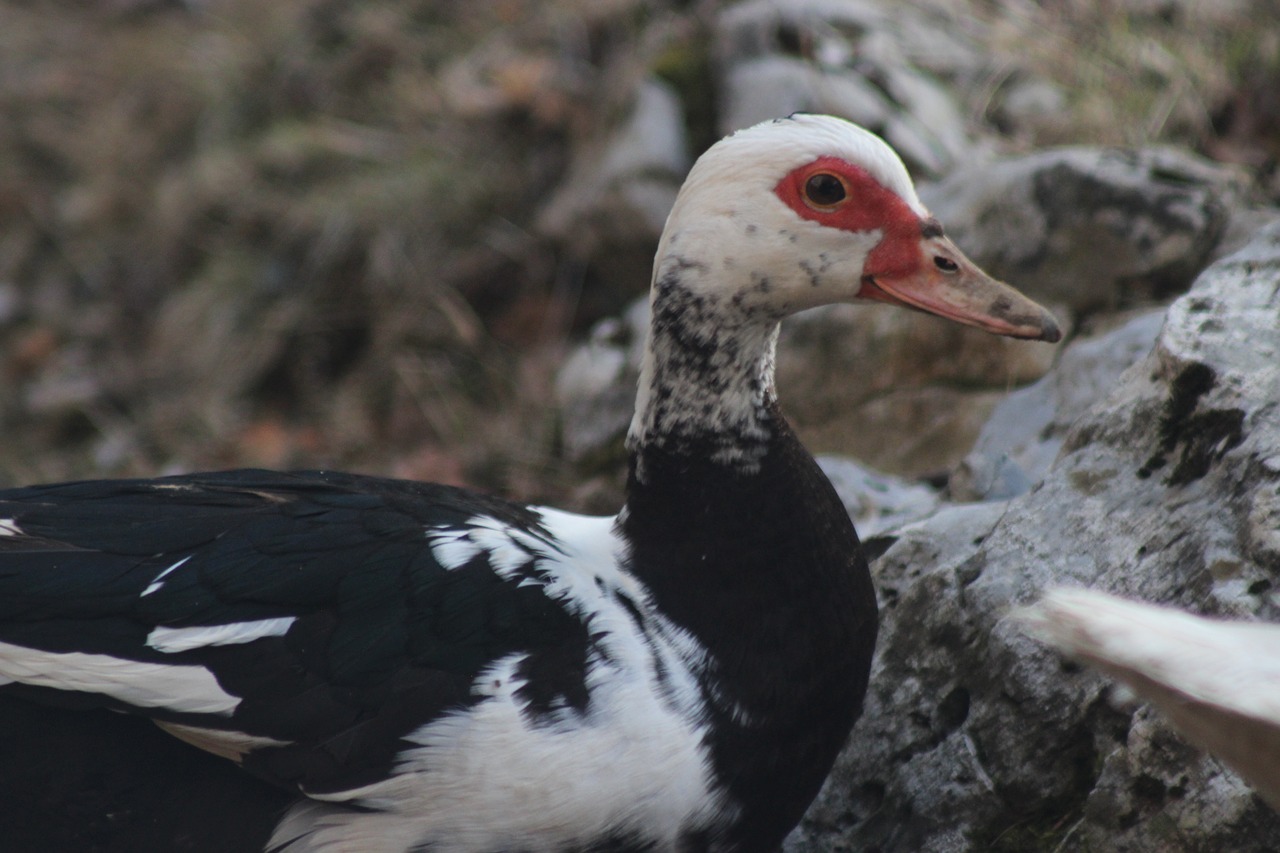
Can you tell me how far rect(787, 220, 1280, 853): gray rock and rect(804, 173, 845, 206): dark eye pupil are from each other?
555 millimetres

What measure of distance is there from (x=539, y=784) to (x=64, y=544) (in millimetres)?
792

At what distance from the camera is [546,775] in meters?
1.95

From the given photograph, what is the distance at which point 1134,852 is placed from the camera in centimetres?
191

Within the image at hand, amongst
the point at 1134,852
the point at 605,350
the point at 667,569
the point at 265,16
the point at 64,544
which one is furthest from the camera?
the point at 265,16

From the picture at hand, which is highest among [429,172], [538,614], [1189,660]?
[1189,660]

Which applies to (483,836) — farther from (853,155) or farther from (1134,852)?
(853,155)

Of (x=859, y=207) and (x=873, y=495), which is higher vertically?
(x=859, y=207)

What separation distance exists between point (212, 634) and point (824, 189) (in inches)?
44.5

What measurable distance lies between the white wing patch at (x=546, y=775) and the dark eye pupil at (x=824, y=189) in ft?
2.45

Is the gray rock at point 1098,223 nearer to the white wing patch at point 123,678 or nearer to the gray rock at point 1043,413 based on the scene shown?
the gray rock at point 1043,413

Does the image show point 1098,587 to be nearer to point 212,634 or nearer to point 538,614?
point 538,614

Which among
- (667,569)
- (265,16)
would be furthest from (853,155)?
(265,16)

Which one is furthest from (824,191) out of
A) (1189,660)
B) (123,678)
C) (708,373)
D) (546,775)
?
(123,678)

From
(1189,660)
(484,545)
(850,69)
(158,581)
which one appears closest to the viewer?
(1189,660)
